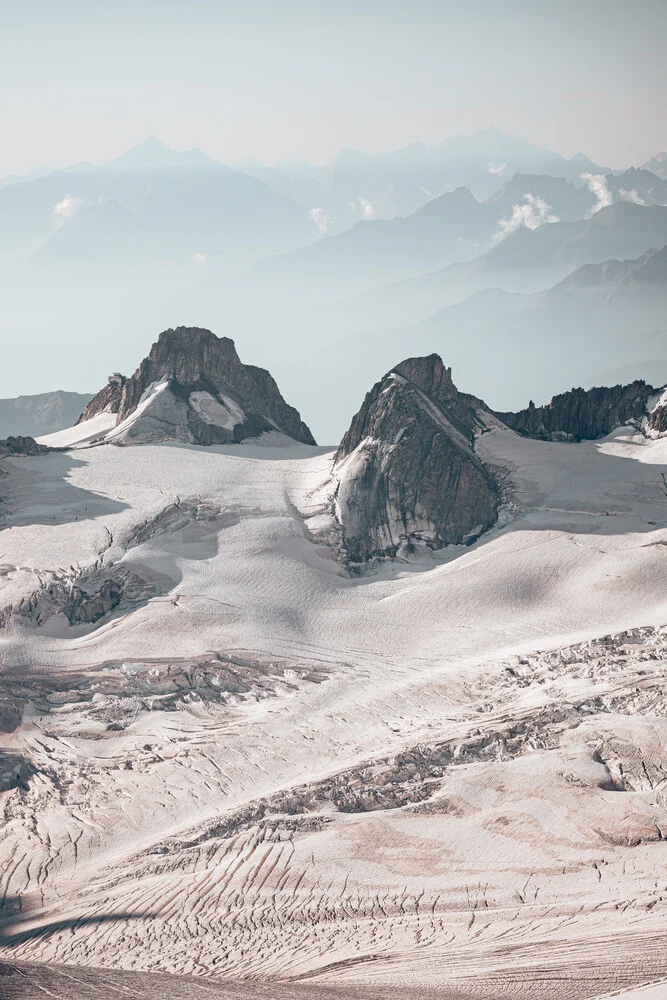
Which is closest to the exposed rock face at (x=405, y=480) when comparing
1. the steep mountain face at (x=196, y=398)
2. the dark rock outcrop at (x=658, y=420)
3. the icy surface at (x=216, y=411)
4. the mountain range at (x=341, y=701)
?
the mountain range at (x=341, y=701)

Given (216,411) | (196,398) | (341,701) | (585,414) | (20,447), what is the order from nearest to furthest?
1. (341,701)
2. (20,447)
3. (585,414)
4. (216,411)
5. (196,398)

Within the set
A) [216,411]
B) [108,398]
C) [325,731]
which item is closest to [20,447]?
[216,411]

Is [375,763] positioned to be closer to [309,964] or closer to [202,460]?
[309,964]

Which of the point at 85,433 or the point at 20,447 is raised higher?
the point at 85,433

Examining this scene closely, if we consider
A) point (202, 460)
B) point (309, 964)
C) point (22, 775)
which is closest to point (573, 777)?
point (309, 964)

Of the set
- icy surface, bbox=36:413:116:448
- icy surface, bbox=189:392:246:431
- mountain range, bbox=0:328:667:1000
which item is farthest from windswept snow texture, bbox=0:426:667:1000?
icy surface, bbox=36:413:116:448

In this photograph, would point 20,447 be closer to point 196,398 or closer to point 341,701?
point 196,398
